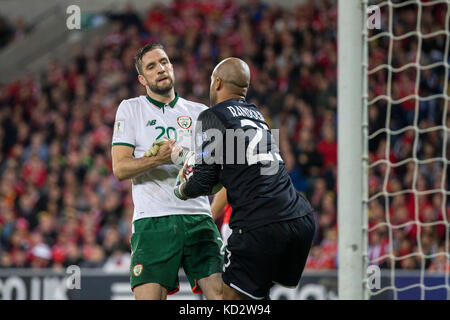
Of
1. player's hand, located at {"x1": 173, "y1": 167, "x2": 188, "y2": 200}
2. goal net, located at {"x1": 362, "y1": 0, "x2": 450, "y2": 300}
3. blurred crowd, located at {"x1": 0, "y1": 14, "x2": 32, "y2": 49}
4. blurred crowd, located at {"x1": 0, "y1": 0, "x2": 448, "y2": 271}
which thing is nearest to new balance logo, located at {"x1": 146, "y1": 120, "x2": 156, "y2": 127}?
player's hand, located at {"x1": 173, "y1": 167, "x2": 188, "y2": 200}

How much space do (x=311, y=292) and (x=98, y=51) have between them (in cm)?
753

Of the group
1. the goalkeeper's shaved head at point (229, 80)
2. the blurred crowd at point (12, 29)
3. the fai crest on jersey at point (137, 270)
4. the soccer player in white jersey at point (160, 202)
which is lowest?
the fai crest on jersey at point (137, 270)

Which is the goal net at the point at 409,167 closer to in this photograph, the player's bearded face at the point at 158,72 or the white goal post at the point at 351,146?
the white goal post at the point at 351,146

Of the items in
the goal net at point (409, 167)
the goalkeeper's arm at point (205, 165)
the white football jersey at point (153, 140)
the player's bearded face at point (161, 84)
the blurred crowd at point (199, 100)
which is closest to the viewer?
the goalkeeper's arm at point (205, 165)

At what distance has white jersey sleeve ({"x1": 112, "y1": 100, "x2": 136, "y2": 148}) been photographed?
407 cm

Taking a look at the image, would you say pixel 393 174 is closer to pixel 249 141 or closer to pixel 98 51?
pixel 249 141

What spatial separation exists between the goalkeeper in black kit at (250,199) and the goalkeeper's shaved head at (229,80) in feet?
0.29

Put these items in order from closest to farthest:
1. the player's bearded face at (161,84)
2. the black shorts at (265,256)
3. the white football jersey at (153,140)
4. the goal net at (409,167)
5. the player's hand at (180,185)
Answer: the black shorts at (265,256), the player's hand at (180,185), the white football jersey at (153,140), the player's bearded face at (161,84), the goal net at (409,167)

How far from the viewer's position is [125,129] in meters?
4.08

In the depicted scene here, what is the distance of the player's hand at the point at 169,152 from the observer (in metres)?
3.88

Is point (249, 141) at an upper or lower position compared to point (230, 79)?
lower

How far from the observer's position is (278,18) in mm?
12391

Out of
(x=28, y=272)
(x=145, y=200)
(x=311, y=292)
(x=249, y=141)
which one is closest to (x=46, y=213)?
(x=28, y=272)

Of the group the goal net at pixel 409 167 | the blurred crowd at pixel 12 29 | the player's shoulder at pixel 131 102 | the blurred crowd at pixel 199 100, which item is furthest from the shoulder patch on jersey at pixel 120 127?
the blurred crowd at pixel 12 29
